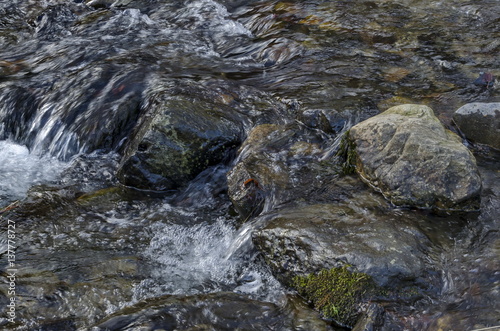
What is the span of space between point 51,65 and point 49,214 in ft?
13.0

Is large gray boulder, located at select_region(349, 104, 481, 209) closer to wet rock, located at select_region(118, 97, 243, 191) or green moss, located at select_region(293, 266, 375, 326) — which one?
green moss, located at select_region(293, 266, 375, 326)

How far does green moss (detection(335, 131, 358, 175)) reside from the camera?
17.8 feet

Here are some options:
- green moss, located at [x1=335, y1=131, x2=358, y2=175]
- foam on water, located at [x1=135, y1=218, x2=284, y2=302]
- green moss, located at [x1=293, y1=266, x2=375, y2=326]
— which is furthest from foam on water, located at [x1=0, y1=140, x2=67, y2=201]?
green moss, located at [x1=293, y1=266, x2=375, y2=326]

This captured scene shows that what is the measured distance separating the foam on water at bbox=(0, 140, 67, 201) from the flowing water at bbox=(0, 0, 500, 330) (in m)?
0.03

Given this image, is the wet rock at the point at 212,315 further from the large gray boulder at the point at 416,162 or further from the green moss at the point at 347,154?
the green moss at the point at 347,154

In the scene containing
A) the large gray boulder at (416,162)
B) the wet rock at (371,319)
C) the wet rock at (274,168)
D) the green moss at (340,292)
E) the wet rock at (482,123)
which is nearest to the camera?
the wet rock at (371,319)

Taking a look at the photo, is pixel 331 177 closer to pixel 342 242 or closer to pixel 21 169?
pixel 342 242

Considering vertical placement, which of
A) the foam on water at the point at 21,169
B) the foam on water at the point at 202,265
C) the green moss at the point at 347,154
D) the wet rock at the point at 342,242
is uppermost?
the green moss at the point at 347,154

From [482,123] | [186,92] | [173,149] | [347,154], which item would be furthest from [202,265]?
[482,123]

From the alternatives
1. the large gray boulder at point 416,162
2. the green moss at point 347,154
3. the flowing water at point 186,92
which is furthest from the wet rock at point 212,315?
the green moss at point 347,154

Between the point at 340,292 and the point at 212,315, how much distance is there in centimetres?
103

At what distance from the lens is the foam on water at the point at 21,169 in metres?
6.18

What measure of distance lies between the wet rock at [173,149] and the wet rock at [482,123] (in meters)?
2.79

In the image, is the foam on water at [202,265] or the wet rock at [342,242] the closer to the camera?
the wet rock at [342,242]
